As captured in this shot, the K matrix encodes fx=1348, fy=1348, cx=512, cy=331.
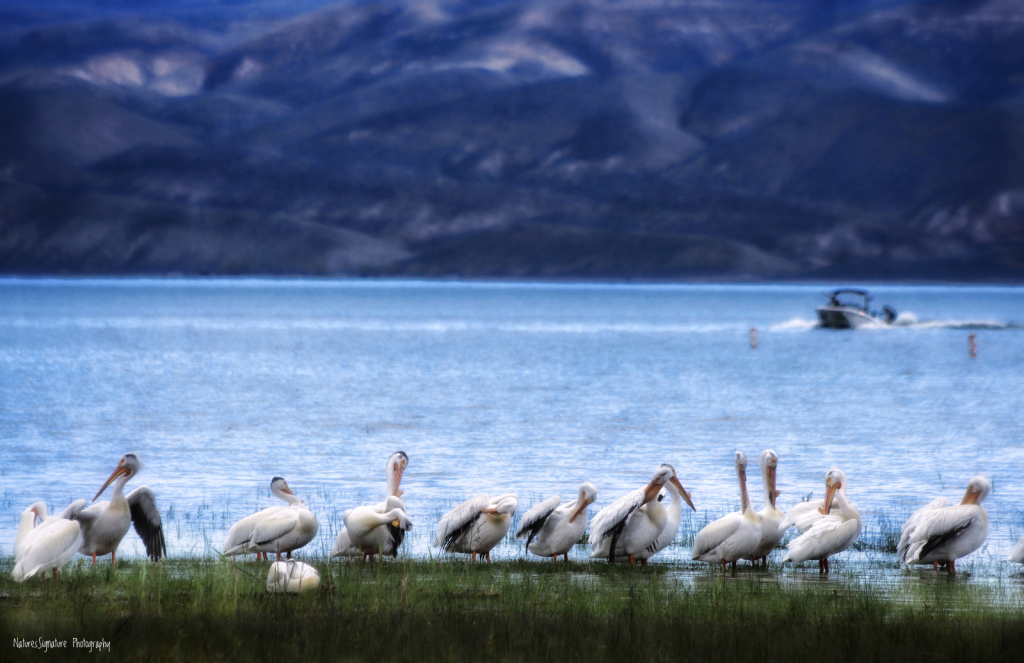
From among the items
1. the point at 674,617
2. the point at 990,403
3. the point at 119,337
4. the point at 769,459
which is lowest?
the point at 674,617

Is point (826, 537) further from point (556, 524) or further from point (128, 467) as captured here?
point (128, 467)

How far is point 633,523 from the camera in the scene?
497 inches

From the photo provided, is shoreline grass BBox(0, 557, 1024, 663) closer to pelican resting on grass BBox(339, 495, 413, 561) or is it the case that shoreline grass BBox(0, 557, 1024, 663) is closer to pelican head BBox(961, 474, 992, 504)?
pelican resting on grass BBox(339, 495, 413, 561)

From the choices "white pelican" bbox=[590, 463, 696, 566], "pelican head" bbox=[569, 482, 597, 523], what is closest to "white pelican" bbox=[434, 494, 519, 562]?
"pelican head" bbox=[569, 482, 597, 523]

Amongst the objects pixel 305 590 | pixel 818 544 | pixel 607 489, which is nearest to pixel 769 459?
pixel 818 544

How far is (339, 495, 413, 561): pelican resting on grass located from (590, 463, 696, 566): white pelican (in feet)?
5.97

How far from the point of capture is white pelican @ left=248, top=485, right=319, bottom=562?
12094mm

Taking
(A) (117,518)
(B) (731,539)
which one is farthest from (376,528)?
(B) (731,539)

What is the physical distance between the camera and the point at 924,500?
64.1 feet

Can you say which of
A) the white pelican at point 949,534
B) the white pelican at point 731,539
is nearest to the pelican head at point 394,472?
the white pelican at point 731,539

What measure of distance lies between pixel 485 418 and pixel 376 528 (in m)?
21.6

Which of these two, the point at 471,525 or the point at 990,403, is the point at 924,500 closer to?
the point at 471,525

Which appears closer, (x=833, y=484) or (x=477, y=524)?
(x=477, y=524)

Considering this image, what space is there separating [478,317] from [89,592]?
105777 millimetres
